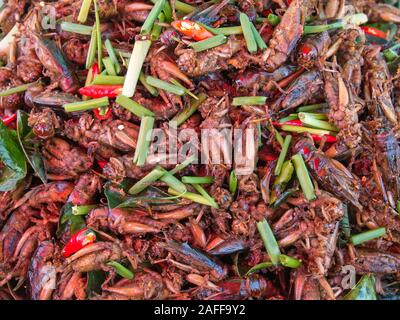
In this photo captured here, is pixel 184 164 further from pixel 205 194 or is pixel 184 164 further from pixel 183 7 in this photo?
pixel 183 7

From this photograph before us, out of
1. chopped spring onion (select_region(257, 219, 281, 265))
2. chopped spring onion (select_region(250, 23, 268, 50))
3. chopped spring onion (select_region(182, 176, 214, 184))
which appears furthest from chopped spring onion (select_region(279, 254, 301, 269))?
chopped spring onion (select_region(250, 23, 268, 50))

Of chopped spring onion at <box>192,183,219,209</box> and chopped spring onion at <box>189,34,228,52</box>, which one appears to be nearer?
chopped spring onion at <box>192,183,219,209</box>

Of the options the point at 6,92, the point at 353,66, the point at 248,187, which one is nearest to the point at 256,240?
the point at 248,187

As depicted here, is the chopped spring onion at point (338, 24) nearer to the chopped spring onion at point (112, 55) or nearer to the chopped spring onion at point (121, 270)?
the chopped spring onion at point (112, 55)

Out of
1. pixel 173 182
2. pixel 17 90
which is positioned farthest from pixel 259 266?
pixel 17 90

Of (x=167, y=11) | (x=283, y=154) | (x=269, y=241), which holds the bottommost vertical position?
(x=269, y=241)

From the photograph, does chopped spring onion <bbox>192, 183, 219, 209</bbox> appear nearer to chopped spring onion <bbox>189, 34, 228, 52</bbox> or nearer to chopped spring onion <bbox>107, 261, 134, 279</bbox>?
chopped spring onion <bbox>107, 261, 134, 279</bbox>

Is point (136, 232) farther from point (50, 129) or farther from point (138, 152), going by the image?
point (50, 129)

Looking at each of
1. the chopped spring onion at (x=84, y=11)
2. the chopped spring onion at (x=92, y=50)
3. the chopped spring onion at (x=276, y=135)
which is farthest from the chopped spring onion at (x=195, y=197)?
the chopped spring onion at (x=84, y=11)
